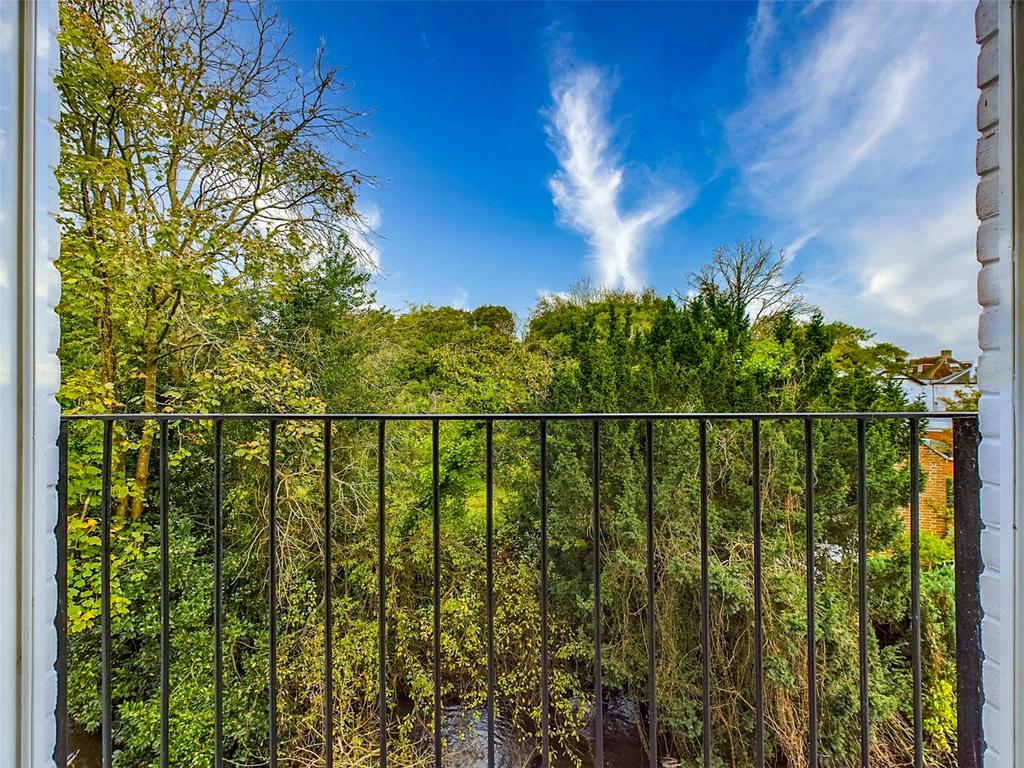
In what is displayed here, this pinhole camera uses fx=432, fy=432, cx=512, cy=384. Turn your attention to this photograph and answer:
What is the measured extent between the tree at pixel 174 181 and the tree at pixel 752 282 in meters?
4.42

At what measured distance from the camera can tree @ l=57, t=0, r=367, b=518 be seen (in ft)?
10.9

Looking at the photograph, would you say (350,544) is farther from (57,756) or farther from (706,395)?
(706,395)

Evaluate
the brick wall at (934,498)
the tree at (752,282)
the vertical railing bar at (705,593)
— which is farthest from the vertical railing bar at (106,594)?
the tree at (752,282)

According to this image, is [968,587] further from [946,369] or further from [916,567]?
[946,369]

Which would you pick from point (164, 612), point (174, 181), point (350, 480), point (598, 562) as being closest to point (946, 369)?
point (598, 562)

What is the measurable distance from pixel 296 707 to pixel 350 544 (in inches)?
58.6

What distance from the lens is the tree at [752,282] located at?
5109 millimetres

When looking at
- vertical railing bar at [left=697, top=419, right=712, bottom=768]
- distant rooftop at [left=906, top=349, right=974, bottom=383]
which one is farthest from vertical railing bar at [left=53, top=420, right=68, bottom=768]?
distant rooftop at [left=906, top=349, right=974, bottom=383]

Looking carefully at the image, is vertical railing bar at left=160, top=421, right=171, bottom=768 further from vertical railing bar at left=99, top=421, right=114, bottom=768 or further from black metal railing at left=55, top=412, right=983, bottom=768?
vertical railing bar at left=99, top=421, right=114, bottom=768

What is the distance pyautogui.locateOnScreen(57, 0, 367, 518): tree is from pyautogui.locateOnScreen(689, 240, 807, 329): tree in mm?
4419

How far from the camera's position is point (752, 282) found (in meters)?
5.30

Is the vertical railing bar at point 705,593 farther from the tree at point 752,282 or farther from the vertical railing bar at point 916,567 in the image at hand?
the tree at point 752,282

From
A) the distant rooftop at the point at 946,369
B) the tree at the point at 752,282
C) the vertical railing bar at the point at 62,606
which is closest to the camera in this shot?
the vertical railing bar at the point at 62,606

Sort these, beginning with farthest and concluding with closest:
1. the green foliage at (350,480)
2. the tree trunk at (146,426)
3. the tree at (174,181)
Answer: the tree trunk at (146,426) → the green foliage at (350,480) → the tree at (174,181)
